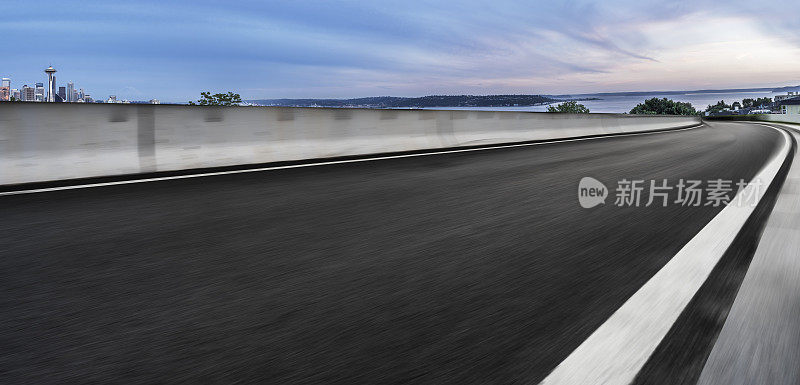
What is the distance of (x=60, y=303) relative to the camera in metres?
2.88

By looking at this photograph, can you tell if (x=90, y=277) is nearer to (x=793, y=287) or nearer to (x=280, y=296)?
(x=280, y=296)

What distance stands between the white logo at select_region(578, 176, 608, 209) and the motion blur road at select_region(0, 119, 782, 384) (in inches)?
7.1

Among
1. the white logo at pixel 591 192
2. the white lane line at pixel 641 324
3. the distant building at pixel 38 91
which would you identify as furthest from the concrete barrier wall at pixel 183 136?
the distant building at pixel 38 91

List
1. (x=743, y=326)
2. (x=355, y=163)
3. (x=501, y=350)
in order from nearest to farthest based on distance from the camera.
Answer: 1. (x=501, y=350)
2. (x=743, y=326)
3. (x=355, y=163)

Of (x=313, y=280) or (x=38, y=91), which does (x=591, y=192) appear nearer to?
(x=313, y=280)

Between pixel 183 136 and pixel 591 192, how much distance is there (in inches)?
→ 239

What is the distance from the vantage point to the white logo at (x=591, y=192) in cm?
630

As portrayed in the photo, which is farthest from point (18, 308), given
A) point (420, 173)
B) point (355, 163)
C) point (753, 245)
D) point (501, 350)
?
point (355, 163)

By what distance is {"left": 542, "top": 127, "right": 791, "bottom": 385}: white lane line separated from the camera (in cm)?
224

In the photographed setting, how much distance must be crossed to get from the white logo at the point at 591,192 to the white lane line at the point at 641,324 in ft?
5.65

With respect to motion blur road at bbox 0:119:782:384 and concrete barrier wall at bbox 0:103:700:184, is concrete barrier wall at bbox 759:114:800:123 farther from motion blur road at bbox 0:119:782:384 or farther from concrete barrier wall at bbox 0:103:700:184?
motion blur road at bbox 0:119:782:384

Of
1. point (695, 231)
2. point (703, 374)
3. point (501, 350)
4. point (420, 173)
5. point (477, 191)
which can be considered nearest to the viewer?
point (703, 374)

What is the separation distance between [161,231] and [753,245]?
4.81m

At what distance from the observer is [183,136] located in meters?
8.63
